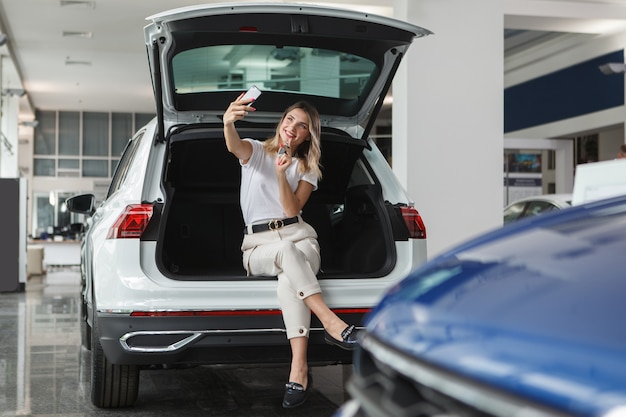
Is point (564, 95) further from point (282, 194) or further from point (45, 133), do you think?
point (45, 133)

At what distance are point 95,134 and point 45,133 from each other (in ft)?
5.06

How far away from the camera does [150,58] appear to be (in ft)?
11.5

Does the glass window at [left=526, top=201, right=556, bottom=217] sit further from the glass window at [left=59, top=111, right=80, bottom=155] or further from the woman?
the glass window at [left=59, top=111, right=80, bottom=155]

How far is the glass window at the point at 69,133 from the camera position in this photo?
25.6m

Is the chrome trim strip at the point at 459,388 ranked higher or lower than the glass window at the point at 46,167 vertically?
lower

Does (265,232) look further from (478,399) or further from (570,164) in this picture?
(570,164)

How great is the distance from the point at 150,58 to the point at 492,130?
6.00 meters

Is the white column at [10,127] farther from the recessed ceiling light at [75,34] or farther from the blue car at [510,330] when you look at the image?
the blue car at [510,330]

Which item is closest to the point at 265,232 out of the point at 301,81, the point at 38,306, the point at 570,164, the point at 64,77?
the point at 301,81

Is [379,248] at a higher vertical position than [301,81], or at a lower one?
lower

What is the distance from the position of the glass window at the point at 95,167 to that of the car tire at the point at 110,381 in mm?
22913

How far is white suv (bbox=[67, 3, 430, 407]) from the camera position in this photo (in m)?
3.28

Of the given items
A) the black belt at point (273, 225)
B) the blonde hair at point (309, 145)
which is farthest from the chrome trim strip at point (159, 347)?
the blonde hair at point (309, 145)

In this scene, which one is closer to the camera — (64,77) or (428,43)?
(428,43)
